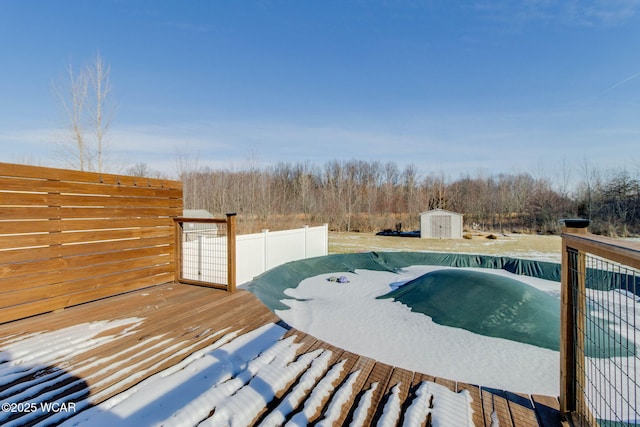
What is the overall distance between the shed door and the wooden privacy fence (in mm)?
16250

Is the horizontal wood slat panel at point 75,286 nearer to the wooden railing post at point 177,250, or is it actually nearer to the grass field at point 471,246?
the wooden railing post at point 177,250

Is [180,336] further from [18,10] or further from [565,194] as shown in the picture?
[565,194]

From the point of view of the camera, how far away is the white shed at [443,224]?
1753 centimetres

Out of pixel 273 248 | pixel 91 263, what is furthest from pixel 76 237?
pixel 273 248

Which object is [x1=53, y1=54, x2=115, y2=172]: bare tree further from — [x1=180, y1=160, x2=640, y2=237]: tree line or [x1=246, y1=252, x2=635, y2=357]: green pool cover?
[x1=246, y1=252, x2=635, y2=357]: green pool cover

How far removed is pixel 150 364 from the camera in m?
1.93

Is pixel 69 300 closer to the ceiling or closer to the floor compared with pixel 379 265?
closer to the ceiling

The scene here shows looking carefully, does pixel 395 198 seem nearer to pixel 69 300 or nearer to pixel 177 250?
pixel 177 250

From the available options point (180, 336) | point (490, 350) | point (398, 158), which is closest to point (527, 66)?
point (490, 350)

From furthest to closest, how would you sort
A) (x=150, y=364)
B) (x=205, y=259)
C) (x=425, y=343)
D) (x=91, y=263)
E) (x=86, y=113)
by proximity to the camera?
(x=86, y=113) < (x=205, y=259) < (x=425, y=343) < (x=91, y=263) < (x=150, y=364)

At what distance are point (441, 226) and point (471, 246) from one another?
296 cm

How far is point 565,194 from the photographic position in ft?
73.2

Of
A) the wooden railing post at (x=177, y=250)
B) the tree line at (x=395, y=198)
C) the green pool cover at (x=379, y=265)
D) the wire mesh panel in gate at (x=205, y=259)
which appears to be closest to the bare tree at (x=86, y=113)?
the tree line at (x=395, y=198)

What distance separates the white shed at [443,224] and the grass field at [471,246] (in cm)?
76
